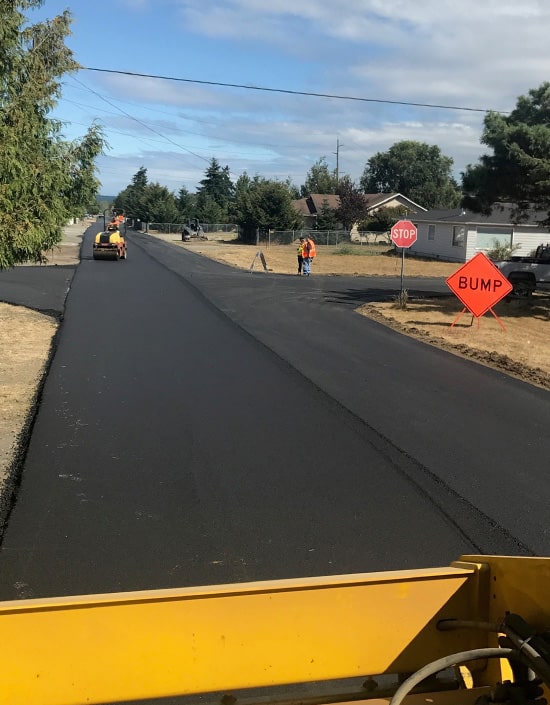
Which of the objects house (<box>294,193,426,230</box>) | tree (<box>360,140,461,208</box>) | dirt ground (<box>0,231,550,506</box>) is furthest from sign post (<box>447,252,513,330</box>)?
tree (<box>360,140,461,208</box>)

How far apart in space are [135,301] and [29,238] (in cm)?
957

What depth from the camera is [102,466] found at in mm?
6836

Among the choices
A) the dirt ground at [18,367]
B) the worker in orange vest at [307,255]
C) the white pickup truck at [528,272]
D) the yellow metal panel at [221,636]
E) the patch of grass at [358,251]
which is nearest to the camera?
the yellow metal panel at [221,636]

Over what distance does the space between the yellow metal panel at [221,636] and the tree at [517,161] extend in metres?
17.1

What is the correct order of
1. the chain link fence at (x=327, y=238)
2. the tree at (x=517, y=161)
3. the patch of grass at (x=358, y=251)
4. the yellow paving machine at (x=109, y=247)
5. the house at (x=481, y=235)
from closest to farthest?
the tree at (x=517, y=161) → the yellow paving machine at (x=109, y=247) → the house at (x=481, y=235) → the patch of grass at (x=358, y=251) → the chain link fence at (x=327, y=238)

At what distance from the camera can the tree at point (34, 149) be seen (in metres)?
10.7

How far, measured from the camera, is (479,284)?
1638 cm

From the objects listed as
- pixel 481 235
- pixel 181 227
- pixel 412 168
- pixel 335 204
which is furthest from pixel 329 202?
pixel 412 168

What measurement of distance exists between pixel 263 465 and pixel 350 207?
2569 inches

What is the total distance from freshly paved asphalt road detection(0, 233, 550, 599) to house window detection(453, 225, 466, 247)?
35630 millimetres

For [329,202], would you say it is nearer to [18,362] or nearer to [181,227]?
[181,227]

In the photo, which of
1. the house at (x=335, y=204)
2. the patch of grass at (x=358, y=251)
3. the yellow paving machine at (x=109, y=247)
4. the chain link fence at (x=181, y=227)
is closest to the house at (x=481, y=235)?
the patch of grass at (x=358, y=251)

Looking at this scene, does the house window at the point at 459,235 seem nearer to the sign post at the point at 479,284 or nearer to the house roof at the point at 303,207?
the sign post at the point at 479,284

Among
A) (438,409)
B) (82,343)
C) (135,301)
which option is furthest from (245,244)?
(438,409)
